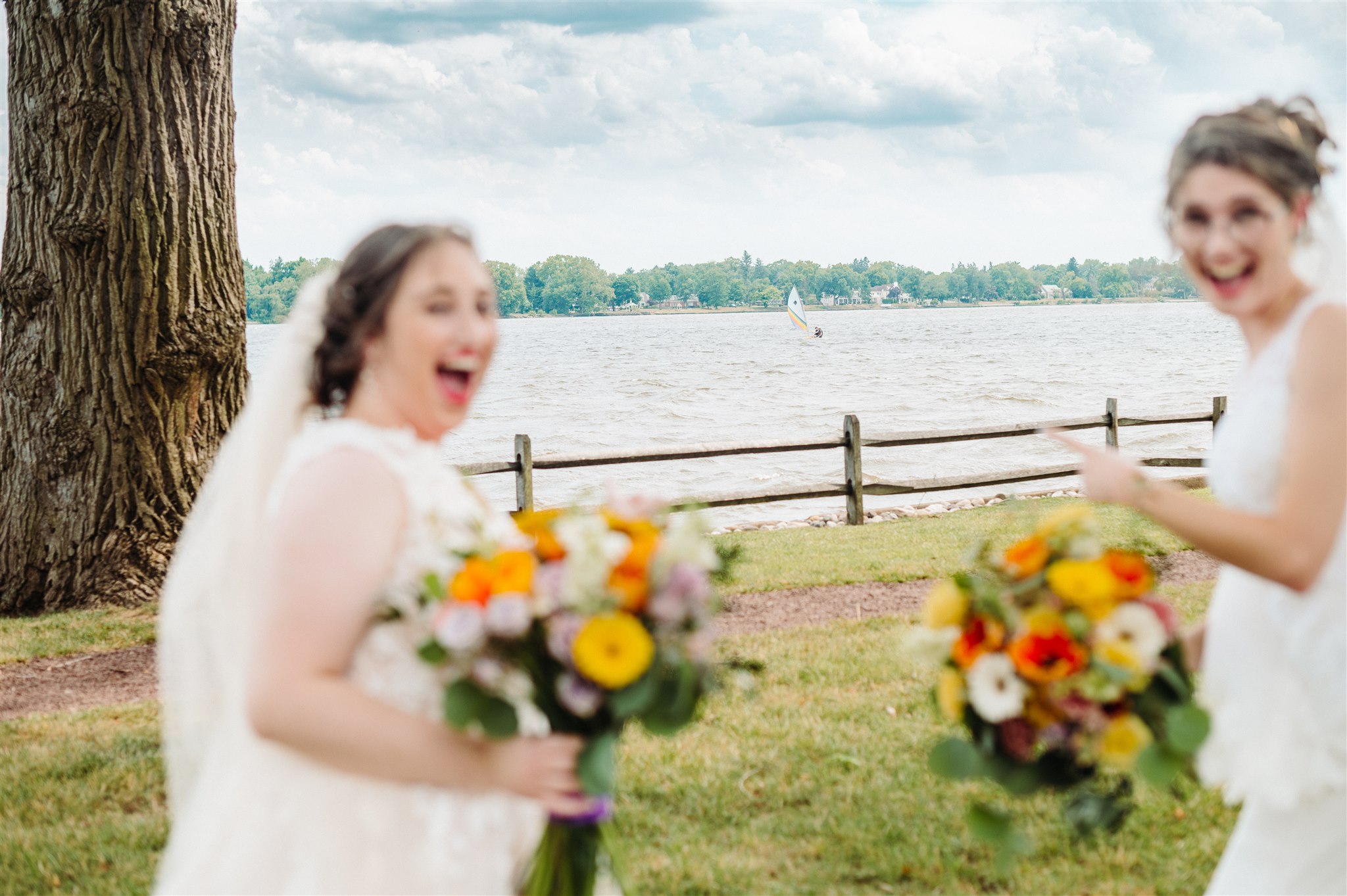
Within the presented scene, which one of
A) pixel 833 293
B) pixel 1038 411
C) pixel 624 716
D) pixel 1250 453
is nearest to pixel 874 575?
pixel 1250 453

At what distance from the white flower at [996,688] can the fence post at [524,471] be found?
10.2 metres

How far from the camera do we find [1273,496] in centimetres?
235

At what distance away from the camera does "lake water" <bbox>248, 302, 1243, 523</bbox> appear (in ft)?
65.1

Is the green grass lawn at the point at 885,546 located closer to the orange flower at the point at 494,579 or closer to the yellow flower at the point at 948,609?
the yellow flower at the point at 948,609

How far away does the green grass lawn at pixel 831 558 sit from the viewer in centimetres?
769

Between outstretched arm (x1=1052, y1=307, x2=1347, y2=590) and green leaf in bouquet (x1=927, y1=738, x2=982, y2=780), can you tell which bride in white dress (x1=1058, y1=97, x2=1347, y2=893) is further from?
green leaf in bouquet (x1=927, y1=738, x2=982, y2=780)

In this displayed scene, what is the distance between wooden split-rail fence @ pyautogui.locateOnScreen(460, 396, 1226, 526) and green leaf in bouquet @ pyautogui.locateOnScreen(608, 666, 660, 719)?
975 centimetres

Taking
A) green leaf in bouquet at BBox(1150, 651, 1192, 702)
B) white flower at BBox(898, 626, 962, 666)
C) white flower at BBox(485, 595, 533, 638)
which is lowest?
green leaf in bouquet at BBox(1150, 651, 1192, 702)

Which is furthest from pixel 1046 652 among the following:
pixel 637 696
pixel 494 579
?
pixel 494 579

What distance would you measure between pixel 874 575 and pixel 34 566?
623cm

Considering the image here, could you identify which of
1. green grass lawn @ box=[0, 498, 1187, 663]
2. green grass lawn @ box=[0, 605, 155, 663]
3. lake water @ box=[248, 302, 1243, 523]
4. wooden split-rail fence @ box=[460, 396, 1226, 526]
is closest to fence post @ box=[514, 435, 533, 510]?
wooden split-rail fence @ box=[460, 396, 1226, 526]

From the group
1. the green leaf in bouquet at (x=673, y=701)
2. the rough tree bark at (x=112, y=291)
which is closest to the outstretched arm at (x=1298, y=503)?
the green leaf in bouquet at (x=673, y=701)

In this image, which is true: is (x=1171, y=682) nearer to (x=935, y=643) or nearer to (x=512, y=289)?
(x=935, y=643)

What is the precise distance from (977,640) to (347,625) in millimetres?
1092
